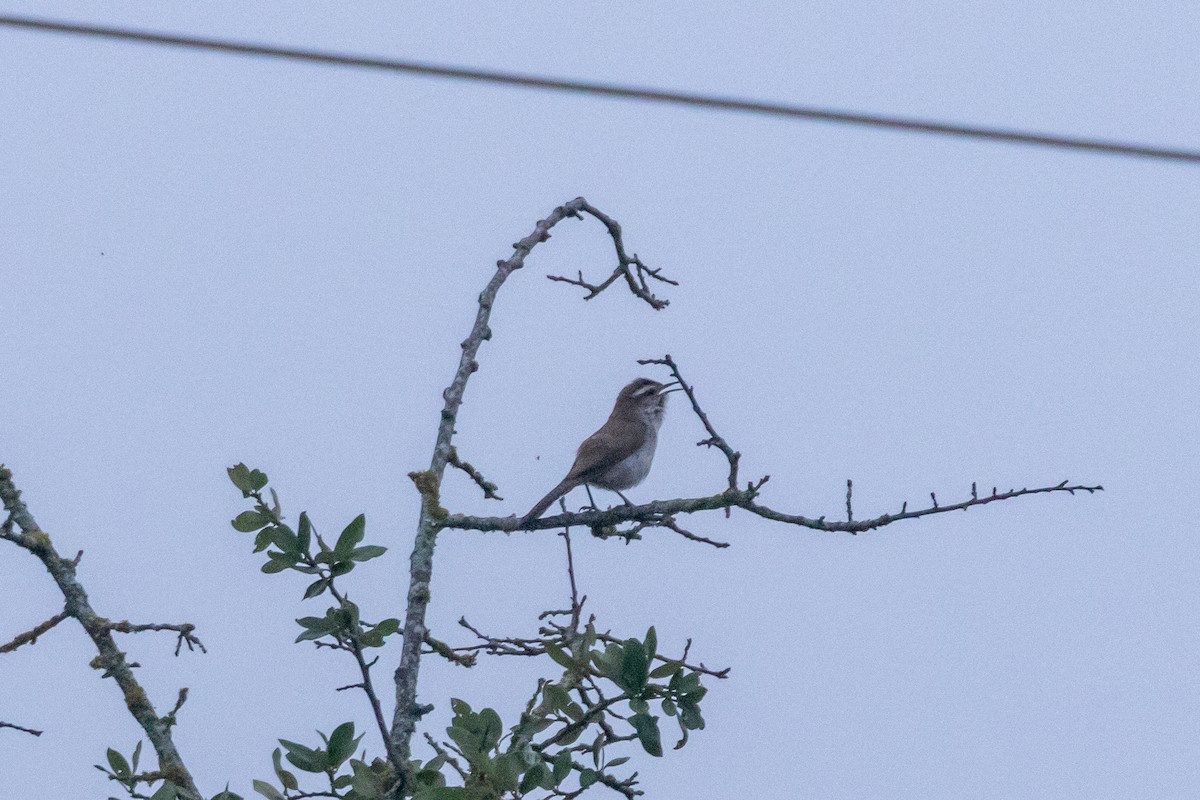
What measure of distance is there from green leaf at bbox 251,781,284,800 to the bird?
4102 mm

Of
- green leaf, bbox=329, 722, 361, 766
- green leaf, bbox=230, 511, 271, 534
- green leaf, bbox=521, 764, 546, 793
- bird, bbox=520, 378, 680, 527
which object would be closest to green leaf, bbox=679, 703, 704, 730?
green leaf, bbox=521, 764, 546, 793

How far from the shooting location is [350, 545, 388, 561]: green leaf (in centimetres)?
563

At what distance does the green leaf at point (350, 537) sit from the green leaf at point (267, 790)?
2.59ft

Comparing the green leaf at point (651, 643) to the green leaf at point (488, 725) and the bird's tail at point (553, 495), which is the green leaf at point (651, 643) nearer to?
the green leaf at point (488, 725)

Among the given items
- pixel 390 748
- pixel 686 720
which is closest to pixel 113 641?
pixel 390 748

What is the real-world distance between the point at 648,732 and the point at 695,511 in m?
1.07

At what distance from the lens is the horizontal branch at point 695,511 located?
5.74 meters

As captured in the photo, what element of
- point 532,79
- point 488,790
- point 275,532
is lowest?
point 488,790

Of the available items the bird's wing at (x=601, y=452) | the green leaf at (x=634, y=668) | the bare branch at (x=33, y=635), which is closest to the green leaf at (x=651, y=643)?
the green leaf at (x=634, y=668)

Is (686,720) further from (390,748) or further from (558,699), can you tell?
(390,748)

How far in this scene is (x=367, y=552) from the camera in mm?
5641

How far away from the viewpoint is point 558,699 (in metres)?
5.59

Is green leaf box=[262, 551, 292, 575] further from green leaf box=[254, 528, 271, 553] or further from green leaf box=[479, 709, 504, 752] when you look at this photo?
green leaf box=[479, 709, 504, 752]

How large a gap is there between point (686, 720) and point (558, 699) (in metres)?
0.44
